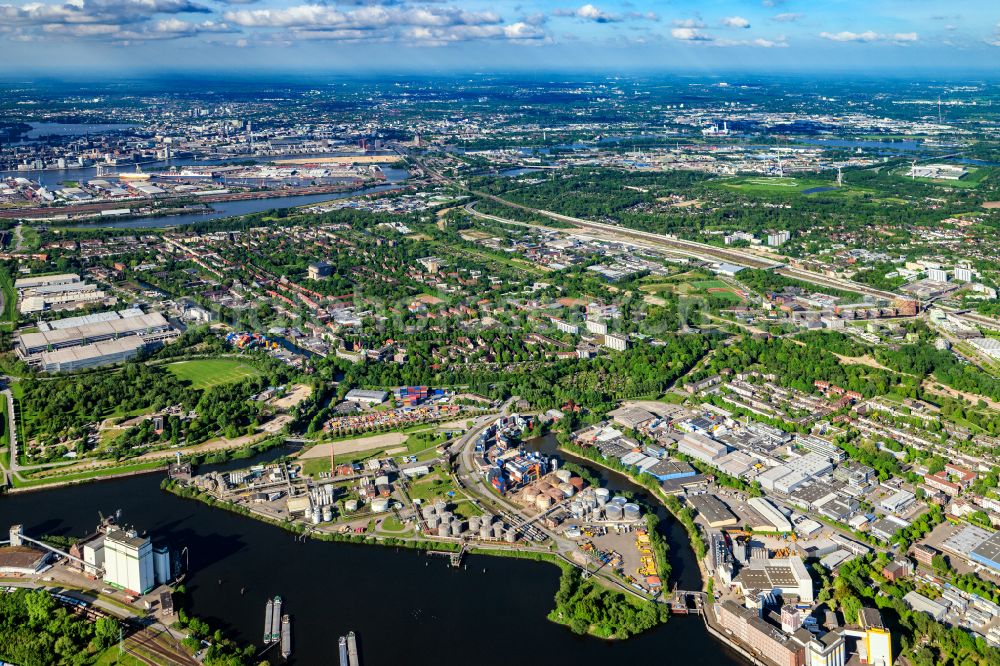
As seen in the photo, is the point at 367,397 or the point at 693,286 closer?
the point at 367,397

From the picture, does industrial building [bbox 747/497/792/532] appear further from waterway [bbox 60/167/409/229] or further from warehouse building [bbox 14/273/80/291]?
waterway [bbox 60/167/409/229]

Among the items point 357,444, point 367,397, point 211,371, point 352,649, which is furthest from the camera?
point 211,371

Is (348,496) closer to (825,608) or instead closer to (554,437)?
(554,437)

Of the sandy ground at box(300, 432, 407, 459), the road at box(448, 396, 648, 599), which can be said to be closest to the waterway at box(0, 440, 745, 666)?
the road at box(448, 396, 648, 599)

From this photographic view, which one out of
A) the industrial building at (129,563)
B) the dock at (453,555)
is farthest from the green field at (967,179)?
the industrial building at (129,563)

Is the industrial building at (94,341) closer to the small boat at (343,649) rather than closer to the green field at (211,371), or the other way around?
the green field at (211,371)

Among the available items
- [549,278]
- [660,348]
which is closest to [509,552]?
[660,348]

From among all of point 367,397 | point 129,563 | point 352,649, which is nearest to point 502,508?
point 352,649

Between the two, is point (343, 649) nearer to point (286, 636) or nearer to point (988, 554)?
point (286, 636)
